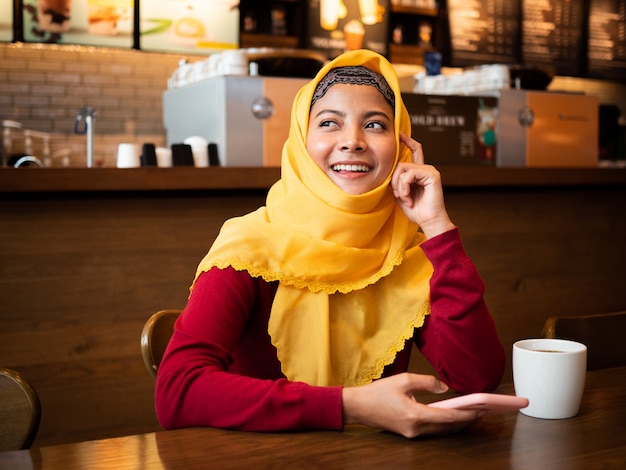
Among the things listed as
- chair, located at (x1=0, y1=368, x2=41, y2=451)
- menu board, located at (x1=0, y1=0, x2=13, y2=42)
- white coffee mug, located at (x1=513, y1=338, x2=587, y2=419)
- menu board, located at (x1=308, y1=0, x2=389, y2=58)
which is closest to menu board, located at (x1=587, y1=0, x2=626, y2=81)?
menu board, located at (x1=308, y1=0, x2=389, y2=58)

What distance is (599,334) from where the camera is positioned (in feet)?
5.39

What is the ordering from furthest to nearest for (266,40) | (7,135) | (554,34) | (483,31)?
(554,34), (483,31), (266,40), (7,135)

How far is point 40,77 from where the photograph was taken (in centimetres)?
431

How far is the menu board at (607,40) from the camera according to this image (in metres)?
5.73

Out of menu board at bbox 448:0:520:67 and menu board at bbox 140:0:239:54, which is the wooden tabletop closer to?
menu board at bbox 140:0:239:54

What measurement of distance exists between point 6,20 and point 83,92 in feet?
1.92

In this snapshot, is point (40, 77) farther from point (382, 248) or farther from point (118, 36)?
point (382, 248)

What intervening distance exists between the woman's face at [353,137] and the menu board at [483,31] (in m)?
3.95

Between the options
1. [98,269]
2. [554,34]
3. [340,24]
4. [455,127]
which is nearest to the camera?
[98,269]

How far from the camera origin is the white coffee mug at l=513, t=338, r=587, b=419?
3.65ft

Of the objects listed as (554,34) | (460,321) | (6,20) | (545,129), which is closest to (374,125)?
(460,321)

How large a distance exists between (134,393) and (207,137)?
1026mm

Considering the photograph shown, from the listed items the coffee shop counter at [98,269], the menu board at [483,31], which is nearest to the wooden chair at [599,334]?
the coffee shop counter at [98,269]

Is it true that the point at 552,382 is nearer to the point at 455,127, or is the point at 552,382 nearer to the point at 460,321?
Answer: the point at 460,321
